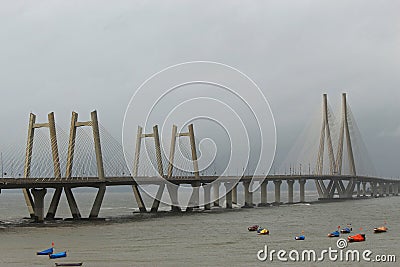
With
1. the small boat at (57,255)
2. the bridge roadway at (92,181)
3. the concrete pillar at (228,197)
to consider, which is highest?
the bridge roadway at (92,181)

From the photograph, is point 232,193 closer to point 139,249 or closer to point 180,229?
point 180,229

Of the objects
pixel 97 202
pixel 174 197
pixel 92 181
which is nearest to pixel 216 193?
pixel 174 197

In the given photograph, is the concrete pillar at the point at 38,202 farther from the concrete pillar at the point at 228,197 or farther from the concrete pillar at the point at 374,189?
the concrete pillar at the point at 374,189

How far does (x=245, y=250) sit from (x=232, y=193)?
75.3 m

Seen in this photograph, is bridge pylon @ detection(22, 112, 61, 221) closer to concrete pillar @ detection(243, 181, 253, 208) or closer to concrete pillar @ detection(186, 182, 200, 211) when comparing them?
concrete pillar @ detection(186, 182, 200, 211)

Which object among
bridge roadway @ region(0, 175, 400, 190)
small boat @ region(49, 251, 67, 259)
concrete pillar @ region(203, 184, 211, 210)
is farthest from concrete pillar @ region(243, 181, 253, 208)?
small boat @ region(49, 251, 67, 259)

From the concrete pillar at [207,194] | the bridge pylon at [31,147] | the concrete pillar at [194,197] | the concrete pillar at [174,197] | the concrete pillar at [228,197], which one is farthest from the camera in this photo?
the concrete pillar at [228,197]

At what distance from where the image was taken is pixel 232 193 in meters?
118

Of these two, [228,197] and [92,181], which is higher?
[92,181]

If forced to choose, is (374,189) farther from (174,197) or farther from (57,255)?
(57,255)

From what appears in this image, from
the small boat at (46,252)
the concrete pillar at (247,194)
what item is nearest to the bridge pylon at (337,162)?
the concrete pillar at (247,194)

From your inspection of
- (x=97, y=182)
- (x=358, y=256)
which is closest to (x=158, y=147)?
(x=97, y=182)

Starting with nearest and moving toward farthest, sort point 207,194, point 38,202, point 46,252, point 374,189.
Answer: point 46,252 → point 38,202 → point 207,194 → point 374,189

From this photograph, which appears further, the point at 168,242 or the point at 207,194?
the point at 207,194
